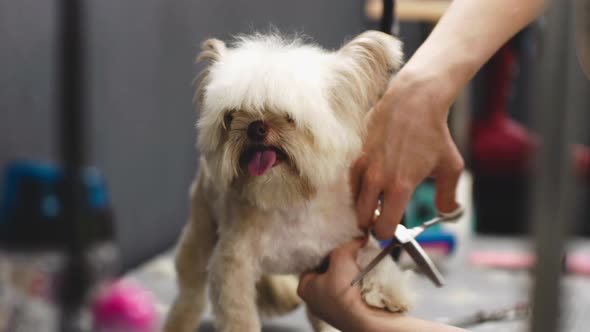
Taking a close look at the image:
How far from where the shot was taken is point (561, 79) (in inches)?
14.9

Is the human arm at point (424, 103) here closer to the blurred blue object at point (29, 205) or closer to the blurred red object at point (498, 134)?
the blurred blue object at point (29, 205)

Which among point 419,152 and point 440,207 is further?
point 440,207

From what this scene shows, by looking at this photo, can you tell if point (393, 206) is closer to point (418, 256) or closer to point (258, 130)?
point (418, 256)

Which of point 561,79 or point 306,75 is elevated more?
point 561,79

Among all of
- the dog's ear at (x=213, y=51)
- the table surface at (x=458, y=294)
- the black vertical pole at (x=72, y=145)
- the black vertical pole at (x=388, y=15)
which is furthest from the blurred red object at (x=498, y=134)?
the black vertical pole at (x=72, y=145)

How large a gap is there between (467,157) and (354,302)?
5.51ft

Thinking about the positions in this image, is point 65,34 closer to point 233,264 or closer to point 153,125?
point 233,264

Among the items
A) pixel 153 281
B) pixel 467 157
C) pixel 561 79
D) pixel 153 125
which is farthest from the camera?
pixel 467 157

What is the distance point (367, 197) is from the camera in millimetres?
805

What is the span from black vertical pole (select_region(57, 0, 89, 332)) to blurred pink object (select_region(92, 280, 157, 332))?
44 cm

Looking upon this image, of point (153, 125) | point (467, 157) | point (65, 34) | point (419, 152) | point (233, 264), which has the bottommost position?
point (467, 157)

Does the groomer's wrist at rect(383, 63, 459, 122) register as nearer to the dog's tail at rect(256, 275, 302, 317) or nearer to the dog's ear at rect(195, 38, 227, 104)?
the dog's ear at rect(195, 38, 227, 104)

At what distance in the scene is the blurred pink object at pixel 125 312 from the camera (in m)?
1.00

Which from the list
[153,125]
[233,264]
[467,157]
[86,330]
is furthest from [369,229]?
[467,157]
